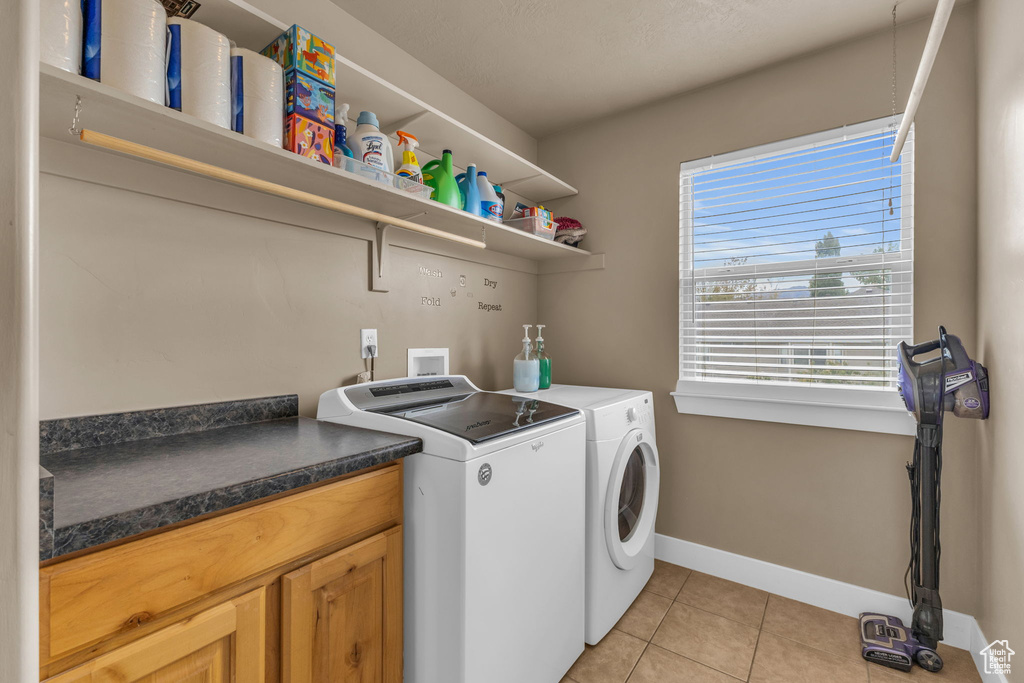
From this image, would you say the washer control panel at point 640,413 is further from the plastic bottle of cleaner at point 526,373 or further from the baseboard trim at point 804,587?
the baseboard trim at point 804,587

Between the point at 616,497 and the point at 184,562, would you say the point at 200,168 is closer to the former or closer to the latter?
the point at 184,562

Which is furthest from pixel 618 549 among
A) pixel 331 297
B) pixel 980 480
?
pixel 331 297

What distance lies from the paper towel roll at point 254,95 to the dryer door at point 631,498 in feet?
5.22

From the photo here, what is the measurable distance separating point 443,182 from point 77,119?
3.40ft

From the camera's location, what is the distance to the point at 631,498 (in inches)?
83.7

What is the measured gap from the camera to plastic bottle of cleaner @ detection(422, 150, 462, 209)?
1765 mm

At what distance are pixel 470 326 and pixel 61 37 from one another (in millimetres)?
1679

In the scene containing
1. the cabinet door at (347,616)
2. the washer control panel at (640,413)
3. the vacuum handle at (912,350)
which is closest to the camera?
the cabinet door at (347,616)

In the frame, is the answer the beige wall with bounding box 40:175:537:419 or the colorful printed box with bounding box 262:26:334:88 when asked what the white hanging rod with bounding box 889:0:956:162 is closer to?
the colorful printed box with bounding box 262:26:334:88

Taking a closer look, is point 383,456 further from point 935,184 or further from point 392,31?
point 935,184

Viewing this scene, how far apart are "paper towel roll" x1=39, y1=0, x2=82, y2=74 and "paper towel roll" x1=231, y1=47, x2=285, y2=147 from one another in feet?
0.94

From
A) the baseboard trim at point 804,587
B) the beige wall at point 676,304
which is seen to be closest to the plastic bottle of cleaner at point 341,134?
the beige wall at point 676,304

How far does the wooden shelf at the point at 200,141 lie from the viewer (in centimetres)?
90

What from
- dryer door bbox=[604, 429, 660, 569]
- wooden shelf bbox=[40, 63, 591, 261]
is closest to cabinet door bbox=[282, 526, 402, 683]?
dryer door bbox=[604, 429, 660, 569]
